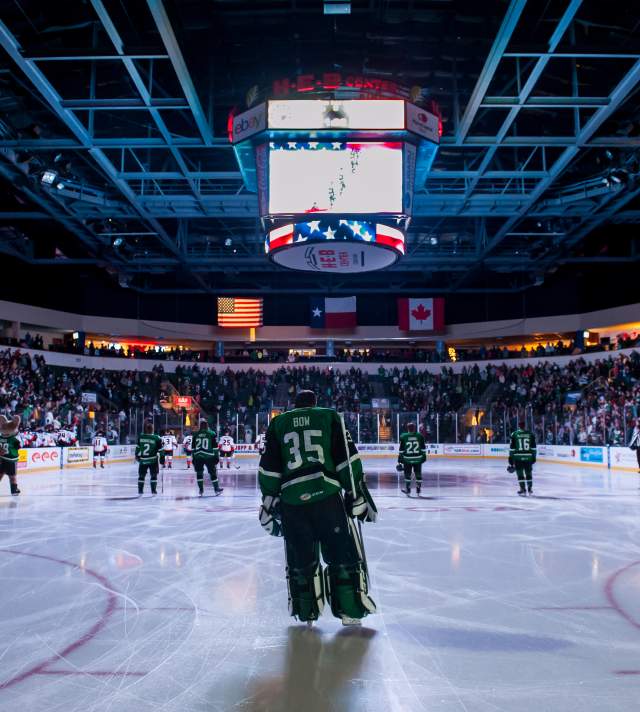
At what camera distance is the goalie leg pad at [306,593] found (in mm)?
4117

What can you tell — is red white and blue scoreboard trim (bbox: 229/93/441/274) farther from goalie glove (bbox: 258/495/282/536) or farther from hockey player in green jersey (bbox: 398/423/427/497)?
goalie glove (bbox: 258/495/282/536)

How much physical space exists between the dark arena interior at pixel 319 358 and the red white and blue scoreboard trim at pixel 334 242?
110 millimetres

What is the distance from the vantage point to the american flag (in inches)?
1383

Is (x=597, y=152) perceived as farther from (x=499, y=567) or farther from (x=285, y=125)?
(x=499, y=567)

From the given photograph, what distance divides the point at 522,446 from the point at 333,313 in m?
23.3

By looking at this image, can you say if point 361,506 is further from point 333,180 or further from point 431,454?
point 431,454

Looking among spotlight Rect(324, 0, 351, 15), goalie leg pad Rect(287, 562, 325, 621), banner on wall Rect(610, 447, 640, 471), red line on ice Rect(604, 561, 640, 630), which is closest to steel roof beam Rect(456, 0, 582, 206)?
spotlight Rect(324, 0, 351, 15)

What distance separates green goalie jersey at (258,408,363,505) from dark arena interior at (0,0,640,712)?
15 mm

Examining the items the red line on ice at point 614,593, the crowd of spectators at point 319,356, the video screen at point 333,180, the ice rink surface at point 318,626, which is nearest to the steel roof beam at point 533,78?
the video screen at point 333,180

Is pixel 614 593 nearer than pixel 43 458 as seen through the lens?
Yes

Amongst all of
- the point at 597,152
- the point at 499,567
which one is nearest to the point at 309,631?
the point at 499,567

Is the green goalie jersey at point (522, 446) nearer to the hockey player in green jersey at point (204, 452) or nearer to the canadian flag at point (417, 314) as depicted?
the hockey player in green jersey at point (204, 452)

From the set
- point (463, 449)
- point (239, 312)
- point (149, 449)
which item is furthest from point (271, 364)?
point (149, 449)

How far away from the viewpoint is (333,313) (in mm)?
35219
